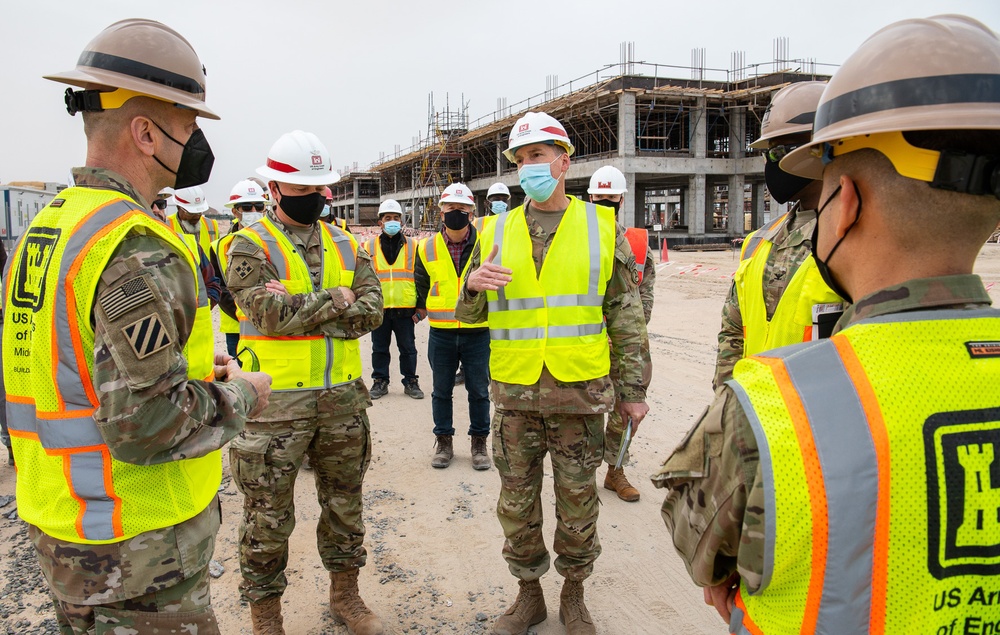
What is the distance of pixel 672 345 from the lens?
9680mm

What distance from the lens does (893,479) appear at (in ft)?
3.42

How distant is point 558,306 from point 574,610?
1600 mm

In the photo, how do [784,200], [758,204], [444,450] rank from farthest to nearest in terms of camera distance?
[758,204] → [444,450] → [784,200]

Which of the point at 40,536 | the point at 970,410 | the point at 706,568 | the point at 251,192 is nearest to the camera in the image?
the point at 970,410

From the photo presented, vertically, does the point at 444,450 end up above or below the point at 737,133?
below

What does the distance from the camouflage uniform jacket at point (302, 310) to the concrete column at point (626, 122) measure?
27159 mm

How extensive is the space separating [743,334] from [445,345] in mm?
3389

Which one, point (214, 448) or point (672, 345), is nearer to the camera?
point (214, 448)

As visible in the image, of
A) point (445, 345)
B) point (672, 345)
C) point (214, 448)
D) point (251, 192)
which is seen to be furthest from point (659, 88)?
point (214, 448)

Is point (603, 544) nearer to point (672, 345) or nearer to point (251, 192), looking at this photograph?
point (672, 345)

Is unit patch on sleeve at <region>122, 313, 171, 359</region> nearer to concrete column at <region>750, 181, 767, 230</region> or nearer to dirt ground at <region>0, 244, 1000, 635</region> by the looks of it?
dirt ground at <region>0, 244, 1000, 635</region>

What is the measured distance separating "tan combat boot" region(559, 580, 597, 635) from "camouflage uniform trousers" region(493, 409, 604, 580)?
8 cm

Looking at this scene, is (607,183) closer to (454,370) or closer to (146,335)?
(454,370)

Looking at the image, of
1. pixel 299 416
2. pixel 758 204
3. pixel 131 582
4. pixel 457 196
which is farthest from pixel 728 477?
pixel 758 204
